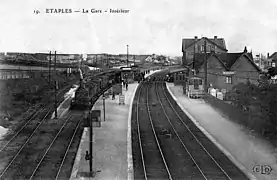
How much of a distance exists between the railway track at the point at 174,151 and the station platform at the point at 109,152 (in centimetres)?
15

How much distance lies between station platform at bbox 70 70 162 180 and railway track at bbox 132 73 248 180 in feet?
0.50

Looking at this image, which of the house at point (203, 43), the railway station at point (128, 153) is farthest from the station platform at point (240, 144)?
the house at point (203, 43)

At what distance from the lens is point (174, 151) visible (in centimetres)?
638

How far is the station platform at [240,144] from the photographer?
4.64m

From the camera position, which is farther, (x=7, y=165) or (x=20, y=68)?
(x=20, y=68)

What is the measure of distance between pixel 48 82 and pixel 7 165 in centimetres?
498

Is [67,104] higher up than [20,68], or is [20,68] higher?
[20,68]

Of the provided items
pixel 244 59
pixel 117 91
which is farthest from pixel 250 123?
pixel 117 91

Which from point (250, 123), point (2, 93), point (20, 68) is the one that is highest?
point (20, 68)

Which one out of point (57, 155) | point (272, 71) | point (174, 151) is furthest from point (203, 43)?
point (57, 155)

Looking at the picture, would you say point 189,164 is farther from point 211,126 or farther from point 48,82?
point 48,82

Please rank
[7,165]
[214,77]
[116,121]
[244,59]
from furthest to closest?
[214,77]
[116,121]
[244,59]
[7,165]

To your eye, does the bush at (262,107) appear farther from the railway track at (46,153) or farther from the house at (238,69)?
the railway track at (46,153)

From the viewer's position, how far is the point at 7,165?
5.41 metres
